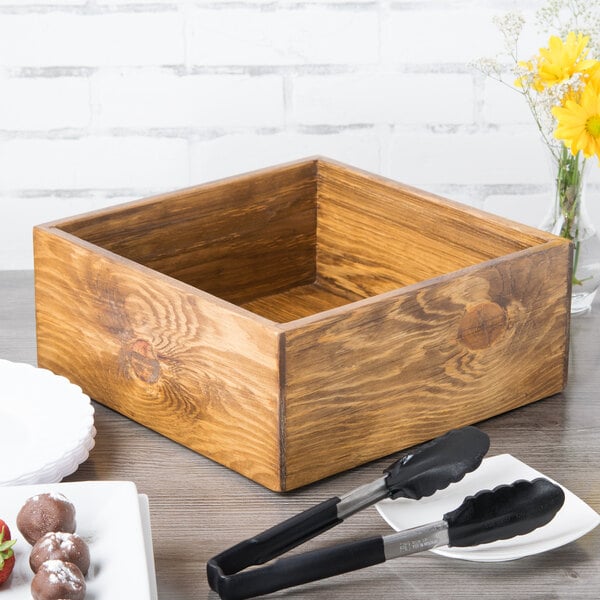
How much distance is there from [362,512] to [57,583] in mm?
336

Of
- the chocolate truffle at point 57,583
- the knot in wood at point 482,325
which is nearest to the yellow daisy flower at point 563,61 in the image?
the knot in wood at point 482,325

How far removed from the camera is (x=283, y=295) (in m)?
1.68

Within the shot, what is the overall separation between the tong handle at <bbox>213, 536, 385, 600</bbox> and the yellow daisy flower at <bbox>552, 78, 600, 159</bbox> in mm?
588

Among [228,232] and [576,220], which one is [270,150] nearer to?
[228,232]

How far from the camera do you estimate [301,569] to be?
102cm

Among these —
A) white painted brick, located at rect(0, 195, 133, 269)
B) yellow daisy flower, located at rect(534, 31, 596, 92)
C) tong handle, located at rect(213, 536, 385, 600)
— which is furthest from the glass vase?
white painted brick, located at rect(0, 195, 133, 269)

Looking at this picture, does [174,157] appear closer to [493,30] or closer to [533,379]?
[493,30]

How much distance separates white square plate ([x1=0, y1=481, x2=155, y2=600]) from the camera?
39.2 inches

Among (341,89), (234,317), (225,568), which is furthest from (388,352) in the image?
(341,89)

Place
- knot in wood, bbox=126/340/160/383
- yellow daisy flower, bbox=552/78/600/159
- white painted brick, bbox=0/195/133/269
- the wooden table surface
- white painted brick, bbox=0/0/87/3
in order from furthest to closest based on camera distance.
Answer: white painted brick, bbox=0/195/133/269, white painted brick, bbox=0/0/87/3, yellow daisy flower, bbox=552/78/600/159, knot in wood, bbox=126/340/160/383, the wooden table surface

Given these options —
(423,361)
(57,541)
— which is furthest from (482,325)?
(57,541)

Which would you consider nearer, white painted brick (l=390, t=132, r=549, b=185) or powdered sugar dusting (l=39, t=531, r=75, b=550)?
powdered sugar dusting (l=39, t=531, r=75, b=550)

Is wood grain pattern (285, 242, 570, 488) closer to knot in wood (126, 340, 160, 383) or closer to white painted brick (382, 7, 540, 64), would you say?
knot in wood (126, 340, 160, 383)

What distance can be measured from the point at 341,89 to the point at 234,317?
1.02m
